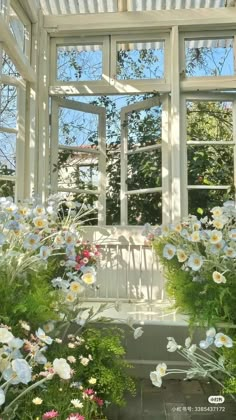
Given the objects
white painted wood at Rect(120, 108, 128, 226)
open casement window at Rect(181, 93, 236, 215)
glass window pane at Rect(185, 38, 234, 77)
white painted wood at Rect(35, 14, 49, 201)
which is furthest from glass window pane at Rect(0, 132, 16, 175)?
glass window pane at Rect(185, 38, 234, 77)

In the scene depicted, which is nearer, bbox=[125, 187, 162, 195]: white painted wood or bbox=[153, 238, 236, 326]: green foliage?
bbox=[153, 238, 236, 326]: green foliage

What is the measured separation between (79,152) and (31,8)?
129 centimetres

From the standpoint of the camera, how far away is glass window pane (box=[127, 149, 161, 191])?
352cm

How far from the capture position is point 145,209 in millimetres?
3525

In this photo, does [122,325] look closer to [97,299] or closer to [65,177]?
[97,299]

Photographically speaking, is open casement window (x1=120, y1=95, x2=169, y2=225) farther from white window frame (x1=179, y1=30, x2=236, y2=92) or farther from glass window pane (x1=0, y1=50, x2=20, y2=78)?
glass window pane (x1=0, y1=50, x2=20, y2=78)

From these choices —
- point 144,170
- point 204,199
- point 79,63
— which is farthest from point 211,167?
point 79,63

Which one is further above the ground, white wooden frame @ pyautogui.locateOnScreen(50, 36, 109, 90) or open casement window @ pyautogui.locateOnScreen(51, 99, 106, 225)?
white wooden frame @ pyautogui.locateOnScreen(50, 36, 109, 90)

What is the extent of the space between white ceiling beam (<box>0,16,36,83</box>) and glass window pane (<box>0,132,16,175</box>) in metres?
0.54

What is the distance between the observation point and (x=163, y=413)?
2.08 meters

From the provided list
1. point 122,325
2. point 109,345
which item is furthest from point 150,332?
point 109,345

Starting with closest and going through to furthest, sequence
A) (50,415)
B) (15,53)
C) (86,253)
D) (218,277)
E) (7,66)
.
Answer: (50,415), (218,277), (86,253), (15,53), (7,66)

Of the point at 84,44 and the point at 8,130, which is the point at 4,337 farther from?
the point at 84,44

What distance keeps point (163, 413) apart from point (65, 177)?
2199 mm
